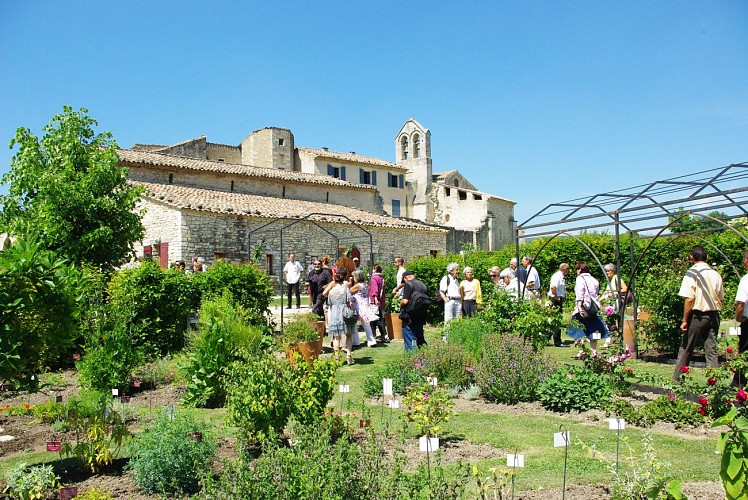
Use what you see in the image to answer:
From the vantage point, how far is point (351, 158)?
44156 mm

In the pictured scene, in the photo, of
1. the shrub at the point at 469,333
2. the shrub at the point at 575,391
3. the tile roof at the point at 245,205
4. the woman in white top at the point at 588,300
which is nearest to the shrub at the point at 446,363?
the shrub at the point at 469,333

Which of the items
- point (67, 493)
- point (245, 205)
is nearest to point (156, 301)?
point (67, 493)

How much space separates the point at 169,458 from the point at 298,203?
1046 inches

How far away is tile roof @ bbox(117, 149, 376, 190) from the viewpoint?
26.8 meters

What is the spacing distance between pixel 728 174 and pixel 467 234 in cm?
3208

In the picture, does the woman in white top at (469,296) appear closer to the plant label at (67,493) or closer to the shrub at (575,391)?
the shrub at (575,391)

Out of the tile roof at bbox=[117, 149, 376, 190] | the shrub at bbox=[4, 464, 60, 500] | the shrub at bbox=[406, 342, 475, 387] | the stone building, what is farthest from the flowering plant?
the tile roof at bbox=[117, 149, 376, 190]

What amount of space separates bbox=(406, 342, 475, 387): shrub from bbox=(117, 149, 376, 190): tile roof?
20.7 metres

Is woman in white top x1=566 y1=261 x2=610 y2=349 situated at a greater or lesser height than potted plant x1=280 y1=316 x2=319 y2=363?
greater

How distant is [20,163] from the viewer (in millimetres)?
12789

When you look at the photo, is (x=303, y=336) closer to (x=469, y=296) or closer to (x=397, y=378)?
(x=397, y=378)

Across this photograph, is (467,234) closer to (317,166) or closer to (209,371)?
(317,166)

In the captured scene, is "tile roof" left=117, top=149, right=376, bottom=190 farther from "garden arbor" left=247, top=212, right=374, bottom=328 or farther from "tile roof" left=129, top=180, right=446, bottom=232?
"garden arbor" left=247, top=212, right=374, bottom=328

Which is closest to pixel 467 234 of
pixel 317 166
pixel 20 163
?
pixel 317 166
